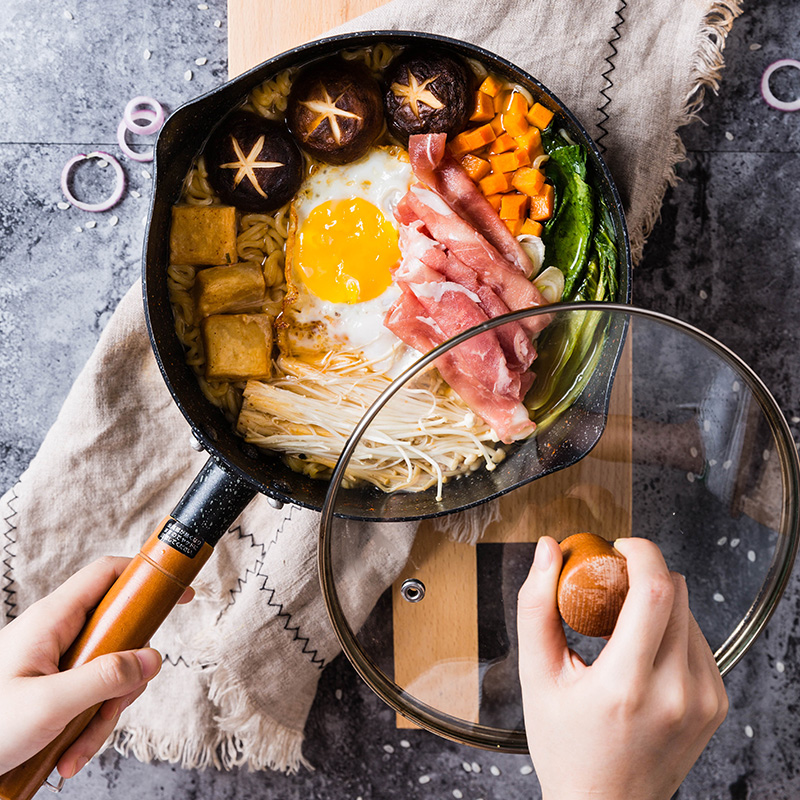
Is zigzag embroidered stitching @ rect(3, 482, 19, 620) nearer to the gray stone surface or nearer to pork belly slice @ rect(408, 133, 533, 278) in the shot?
the gray stone surface

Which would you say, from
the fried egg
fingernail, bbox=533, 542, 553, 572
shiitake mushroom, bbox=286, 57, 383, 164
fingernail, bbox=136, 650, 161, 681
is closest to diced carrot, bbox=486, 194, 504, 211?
the fried egg

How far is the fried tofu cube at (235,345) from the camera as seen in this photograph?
1792mm

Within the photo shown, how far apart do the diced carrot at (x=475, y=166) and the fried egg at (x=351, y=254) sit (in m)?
0.15

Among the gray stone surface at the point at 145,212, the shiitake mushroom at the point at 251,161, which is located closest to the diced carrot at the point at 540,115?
the gray stone surface at the point at 145,212

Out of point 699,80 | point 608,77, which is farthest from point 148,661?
point 699,80

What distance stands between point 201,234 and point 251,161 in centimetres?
22

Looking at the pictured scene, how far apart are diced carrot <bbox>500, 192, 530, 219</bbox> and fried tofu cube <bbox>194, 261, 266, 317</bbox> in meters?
0.66

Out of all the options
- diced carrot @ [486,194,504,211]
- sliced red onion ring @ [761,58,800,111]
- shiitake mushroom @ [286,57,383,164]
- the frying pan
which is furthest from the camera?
sliced red onion ring @ [761,58,800,111]

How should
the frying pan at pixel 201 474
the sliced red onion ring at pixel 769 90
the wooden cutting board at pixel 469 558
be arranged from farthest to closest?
1. the sliced red onion ring at pixel 769 90
2. the frying pan at pixel 201 474
3. the wooden cutting board at pixel 469 558

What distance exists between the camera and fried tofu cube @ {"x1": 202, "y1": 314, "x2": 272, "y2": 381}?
70.6 inches

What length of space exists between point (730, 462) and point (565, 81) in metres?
1.15

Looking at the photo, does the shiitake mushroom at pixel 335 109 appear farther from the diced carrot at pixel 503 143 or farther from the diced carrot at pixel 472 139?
the diced carrot at pixel 503 143

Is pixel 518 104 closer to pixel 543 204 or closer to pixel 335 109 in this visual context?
pixel 543 204

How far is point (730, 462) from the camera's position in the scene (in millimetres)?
1209
